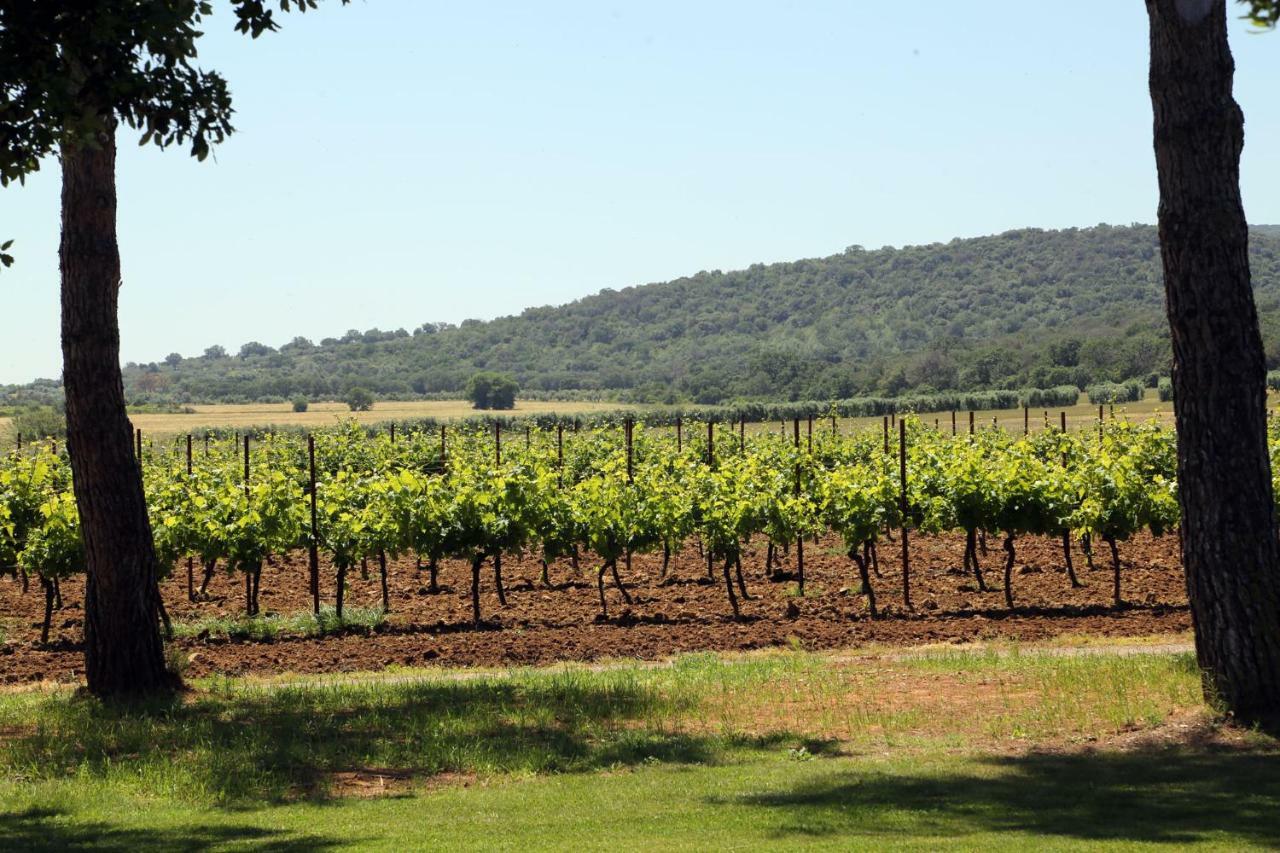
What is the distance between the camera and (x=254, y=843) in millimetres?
7156

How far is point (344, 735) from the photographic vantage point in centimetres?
1048

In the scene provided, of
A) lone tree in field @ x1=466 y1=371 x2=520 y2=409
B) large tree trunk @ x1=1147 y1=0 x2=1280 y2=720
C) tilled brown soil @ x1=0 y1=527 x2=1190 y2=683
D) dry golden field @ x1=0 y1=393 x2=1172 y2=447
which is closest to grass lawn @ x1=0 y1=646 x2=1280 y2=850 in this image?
large tree trunk @ x1=1147 y1=0 x2=1280 y2=720

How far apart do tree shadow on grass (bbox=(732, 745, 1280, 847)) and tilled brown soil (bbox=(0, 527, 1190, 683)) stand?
21.1ft

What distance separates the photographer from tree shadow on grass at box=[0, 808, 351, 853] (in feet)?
23.2

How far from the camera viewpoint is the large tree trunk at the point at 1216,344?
30.9ft

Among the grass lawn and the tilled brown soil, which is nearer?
the grass lawn

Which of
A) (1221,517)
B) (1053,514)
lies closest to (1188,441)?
(1221,517)

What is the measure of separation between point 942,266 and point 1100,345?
208 feet

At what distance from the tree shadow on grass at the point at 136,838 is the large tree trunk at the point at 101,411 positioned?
4134mm

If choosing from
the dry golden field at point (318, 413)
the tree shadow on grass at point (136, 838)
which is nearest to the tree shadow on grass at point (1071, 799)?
the tree shadow on grass at point (136, 838)

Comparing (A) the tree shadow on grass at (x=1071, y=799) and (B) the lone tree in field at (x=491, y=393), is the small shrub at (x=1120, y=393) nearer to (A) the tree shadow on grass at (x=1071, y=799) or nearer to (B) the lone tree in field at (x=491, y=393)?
(B) the lone tree in field at (x=491, y=393)

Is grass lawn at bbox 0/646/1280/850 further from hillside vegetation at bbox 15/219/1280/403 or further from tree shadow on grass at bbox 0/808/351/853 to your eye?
hillside vegetation at bbox 15/219/1280/403

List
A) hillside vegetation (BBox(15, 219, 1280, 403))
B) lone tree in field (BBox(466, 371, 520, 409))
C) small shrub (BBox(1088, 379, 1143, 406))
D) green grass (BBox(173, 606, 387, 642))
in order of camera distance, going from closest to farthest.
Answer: green grass (BBox(173, 606, 387, 642)), small shrub (BBox(1088, 379, 1143, 406)), lone tree in field (BBox(466, 371, 520, 409)), hillside vegetation (BBox(15, 219, 1280, 403))

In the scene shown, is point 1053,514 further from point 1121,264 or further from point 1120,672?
point 1121,264
